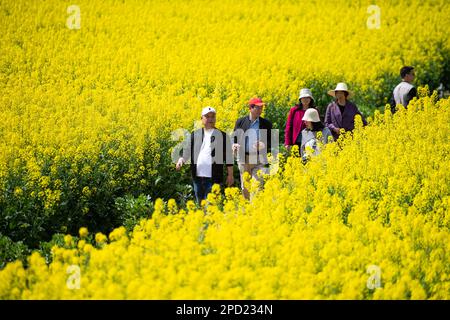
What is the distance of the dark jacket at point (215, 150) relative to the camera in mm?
8812

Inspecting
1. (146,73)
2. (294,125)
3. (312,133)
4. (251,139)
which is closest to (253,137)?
(251,139)

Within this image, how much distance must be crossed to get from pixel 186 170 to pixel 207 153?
1.59 m

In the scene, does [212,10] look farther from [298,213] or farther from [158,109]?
[298,213]

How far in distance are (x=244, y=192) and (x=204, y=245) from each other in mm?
3330

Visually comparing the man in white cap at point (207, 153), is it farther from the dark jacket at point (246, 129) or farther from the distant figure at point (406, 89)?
the distant figure at point (406, 89)

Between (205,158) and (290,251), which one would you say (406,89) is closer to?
(205,158)

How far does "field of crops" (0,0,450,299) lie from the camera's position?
602cm

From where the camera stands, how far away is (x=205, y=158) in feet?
29.0

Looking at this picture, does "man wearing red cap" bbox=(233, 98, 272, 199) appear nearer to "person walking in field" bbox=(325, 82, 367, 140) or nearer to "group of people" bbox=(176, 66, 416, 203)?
"group of people" bbox=(176, 66, 416, 203)

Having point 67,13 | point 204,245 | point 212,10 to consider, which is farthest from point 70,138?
point 212,10

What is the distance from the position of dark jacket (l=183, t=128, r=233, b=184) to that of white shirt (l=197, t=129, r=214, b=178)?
1.5 inches

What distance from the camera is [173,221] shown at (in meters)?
7.01
